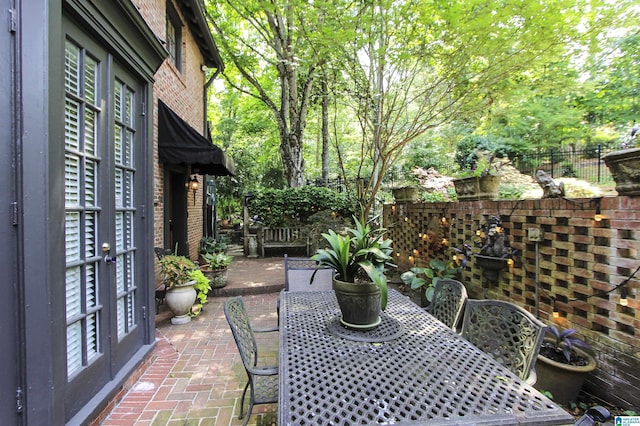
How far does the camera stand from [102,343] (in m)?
2.26

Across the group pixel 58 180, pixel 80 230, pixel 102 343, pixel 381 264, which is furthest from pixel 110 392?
pixel 381 264

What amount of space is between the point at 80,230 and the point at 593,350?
3905mm

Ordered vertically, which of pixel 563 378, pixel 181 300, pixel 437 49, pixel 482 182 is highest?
pixel 437 49

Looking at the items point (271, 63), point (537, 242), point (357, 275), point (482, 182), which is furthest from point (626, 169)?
point (271, 63)

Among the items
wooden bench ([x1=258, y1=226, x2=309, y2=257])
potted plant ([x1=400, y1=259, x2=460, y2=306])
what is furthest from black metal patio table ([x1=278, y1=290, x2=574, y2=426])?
wooden bench ([x1=258, y1=226, x2=309, y2=257])

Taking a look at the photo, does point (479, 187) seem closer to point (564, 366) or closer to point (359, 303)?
point (564, 366)

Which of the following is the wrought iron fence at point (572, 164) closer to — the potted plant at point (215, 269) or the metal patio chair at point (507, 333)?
the metal patio chair at point (507, 333)

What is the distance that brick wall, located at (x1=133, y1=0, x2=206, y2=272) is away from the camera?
4578mm

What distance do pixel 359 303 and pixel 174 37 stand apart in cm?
659

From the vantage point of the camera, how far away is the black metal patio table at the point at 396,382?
1176 mm

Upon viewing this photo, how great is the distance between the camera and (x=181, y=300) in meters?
3.97

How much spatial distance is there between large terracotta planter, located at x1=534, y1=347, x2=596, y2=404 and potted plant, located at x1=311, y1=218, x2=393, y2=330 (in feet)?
5.23

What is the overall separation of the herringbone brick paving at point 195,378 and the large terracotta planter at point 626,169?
299 cm

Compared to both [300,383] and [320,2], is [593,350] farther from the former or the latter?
[320,2]
